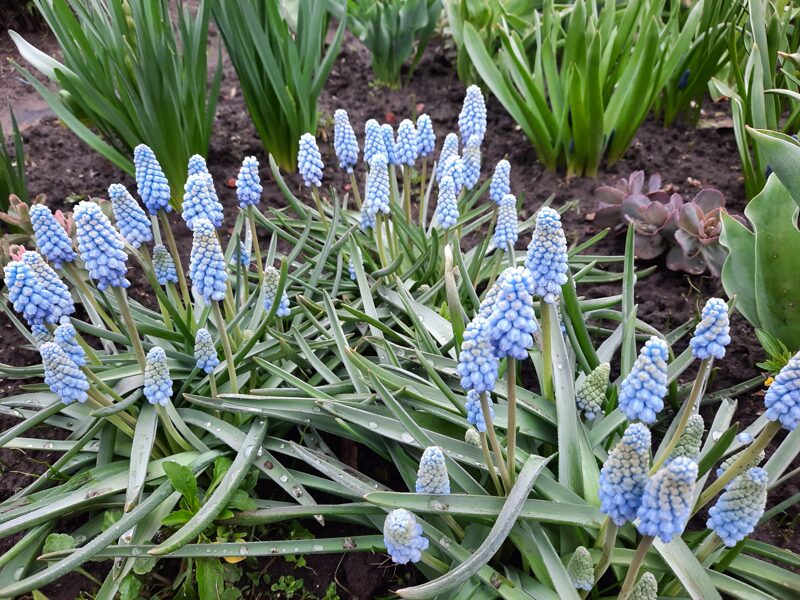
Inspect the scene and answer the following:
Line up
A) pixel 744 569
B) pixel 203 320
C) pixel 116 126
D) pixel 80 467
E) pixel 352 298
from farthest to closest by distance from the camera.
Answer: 1. pixel 116 126
2. pixel 352 298
3. pixel 203 320
4. pixel 80 467
5. pixel 744 569

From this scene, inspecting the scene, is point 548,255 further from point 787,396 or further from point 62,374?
point 62,374

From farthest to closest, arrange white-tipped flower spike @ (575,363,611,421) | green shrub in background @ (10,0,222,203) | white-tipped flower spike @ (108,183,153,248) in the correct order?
green shrub in background @ (10,0,222,203) < white-tipped flower spike @ (108,183,153,248) < white-tipped flower spike @ (575,363,611,421)

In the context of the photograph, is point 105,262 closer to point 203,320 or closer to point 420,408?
point 203,320

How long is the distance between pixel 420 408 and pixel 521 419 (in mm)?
342

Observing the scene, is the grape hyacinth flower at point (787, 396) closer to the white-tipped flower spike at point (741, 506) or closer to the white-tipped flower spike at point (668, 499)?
the white-tipped flower spike at point (741, 506)

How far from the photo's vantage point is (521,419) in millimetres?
2125

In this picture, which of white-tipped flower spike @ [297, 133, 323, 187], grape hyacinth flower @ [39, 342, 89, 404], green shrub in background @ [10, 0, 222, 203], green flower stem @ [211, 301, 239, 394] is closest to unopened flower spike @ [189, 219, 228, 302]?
green flower stem @ [211, 301, 239, 394]

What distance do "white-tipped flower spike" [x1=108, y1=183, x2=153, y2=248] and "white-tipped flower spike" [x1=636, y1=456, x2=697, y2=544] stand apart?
6.00 ft

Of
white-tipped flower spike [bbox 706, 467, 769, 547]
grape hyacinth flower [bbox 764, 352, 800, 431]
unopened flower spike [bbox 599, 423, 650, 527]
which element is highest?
grape hyacinth flower [bbox 764, 352, 800, 431]

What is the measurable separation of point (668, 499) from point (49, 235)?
6.02 ft

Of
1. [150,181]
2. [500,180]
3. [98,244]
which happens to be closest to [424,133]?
[500,180]

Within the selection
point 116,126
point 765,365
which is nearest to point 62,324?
point 116,126

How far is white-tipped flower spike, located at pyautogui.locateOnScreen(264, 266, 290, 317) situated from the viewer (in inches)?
96.9

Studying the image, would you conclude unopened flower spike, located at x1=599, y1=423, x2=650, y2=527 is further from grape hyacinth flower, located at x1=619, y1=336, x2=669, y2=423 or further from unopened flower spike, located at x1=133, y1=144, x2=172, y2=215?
unopened flower spike, located at x1=133, y1=144, x2=172, y2=215
